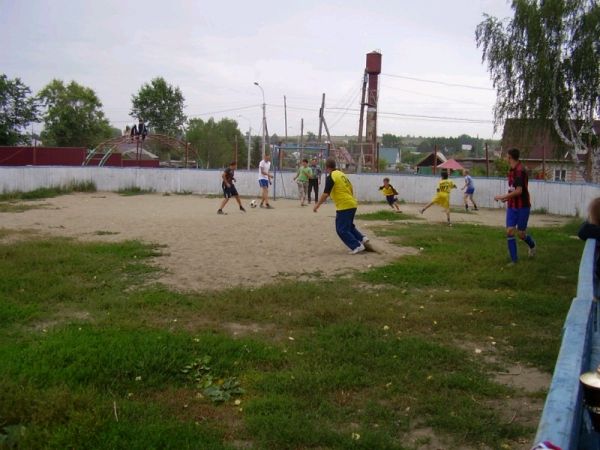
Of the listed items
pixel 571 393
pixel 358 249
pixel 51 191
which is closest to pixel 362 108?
pixel 51 191

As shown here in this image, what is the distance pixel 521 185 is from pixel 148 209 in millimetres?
13406

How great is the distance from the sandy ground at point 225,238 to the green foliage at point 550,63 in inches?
230

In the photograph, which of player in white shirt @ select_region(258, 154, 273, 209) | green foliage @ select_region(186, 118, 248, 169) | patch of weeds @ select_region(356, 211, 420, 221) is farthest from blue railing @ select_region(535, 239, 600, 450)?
green foliage @ select_region(186, 118, 248, 169)

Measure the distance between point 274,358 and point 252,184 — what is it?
23.0m

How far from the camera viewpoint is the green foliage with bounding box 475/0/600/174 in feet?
73.6

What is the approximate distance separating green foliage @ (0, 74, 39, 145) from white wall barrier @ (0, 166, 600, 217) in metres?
22.8

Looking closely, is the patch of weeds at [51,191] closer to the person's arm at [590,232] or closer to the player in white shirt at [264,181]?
the player in white shirt at [264,181]

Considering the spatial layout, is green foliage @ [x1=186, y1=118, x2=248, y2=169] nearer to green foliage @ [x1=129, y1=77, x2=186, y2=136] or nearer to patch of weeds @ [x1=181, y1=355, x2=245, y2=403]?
green foliage @ [x1=129, y1=77, x2=186, y2=136]

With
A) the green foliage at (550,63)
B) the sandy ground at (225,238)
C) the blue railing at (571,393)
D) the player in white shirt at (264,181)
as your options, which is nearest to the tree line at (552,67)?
the green foliage at (550,63)

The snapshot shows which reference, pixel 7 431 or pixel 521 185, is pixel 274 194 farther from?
pixel 7 431

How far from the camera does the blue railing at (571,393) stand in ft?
6.16

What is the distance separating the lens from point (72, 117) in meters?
64.1

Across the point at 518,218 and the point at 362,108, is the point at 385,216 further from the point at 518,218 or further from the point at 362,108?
the point at 362,108

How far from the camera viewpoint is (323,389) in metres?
4.50
